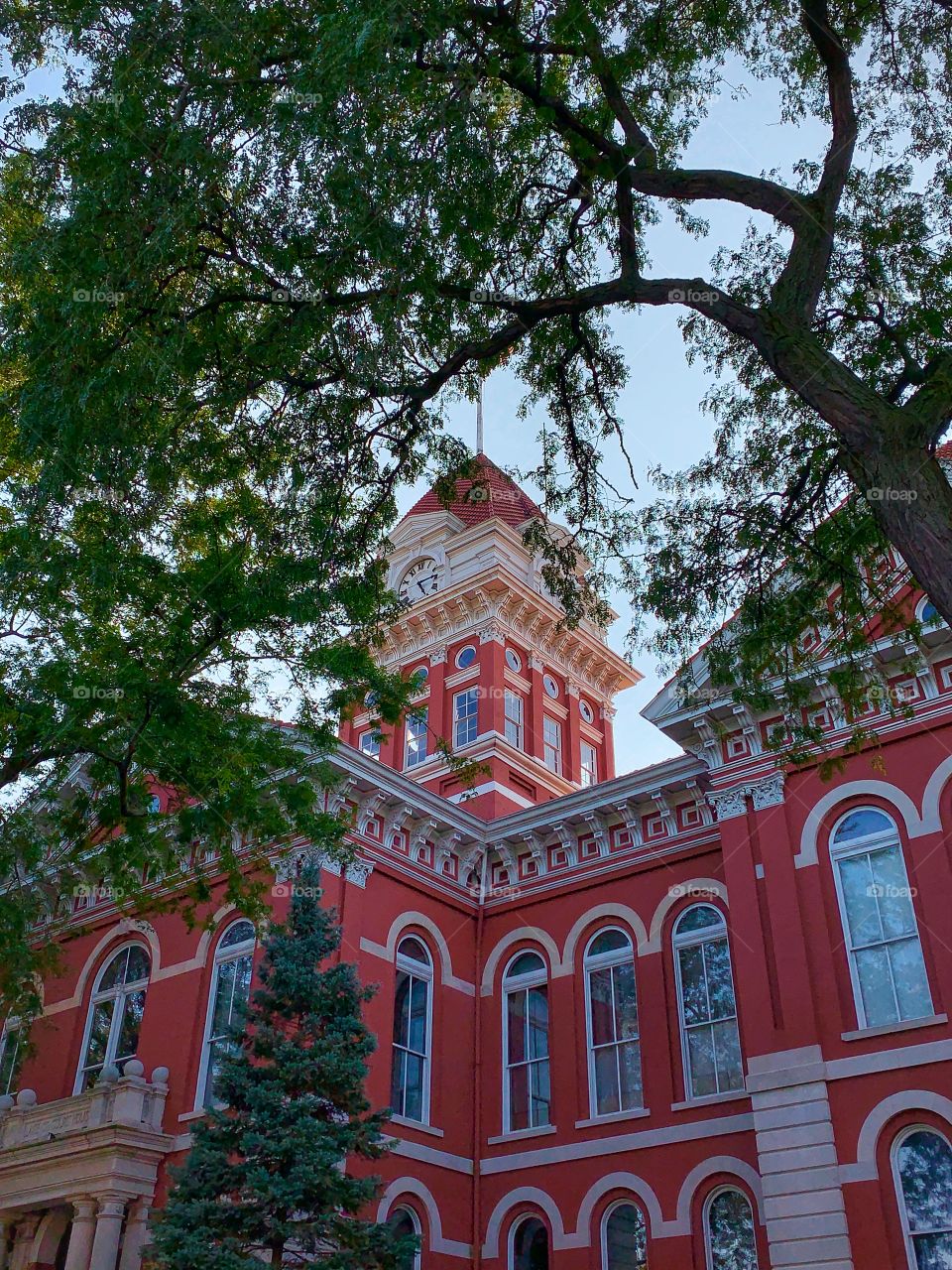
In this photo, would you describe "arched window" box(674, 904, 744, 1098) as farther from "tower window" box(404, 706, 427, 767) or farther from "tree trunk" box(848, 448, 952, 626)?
"tree trunk" box(848, 448, 952, 626)

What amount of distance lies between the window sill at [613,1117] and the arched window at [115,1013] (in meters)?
7.15

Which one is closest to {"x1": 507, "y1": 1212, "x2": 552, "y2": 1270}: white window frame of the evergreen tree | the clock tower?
the evergreen tree

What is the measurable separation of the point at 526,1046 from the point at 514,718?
29.5 ft

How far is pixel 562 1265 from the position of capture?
56.3 feet

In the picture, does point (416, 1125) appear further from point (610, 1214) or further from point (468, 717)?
point (468, 717)

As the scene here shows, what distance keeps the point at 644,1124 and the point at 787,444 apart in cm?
1064

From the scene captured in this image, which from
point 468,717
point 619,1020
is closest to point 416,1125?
point 619,1020

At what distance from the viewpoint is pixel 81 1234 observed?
15984 mm

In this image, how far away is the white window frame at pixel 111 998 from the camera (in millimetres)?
19625

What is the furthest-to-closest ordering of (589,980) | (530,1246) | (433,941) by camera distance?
1. (433,941)
2. (589,980)
3. (530,1246)

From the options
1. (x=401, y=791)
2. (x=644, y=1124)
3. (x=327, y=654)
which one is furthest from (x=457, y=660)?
(x=327, y=654)

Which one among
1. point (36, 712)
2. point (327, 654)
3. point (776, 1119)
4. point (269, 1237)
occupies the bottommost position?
point (269, 1237)

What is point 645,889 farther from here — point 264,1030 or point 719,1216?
point 264,1030

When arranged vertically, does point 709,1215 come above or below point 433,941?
below
